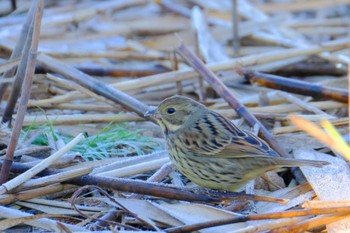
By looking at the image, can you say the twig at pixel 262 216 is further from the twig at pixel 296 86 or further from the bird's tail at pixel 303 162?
the twig at pixel 296 86

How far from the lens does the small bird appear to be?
15.5ft

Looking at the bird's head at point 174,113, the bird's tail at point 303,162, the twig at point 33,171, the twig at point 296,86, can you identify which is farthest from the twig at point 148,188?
the twig at point 296,86

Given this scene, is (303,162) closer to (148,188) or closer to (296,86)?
(148,188)

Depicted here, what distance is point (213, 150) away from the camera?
482 centimetres

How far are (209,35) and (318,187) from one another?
10.3 feet

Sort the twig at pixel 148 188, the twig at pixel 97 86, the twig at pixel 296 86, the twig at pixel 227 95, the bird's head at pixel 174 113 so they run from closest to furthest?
1. the twig at pixel 148 188
2. the bird's head at pixel 174 113
3. the twig at pixel 227 95
4. the twig at pixel 97 86
5. the twig at pixel 296 86

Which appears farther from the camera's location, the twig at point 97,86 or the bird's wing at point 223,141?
the twig at point 97,86

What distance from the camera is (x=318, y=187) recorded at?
181 inches

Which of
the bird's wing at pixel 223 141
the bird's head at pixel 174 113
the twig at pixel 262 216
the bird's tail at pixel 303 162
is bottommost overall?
the twig at pixel 262 216

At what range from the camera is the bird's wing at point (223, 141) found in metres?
4.76

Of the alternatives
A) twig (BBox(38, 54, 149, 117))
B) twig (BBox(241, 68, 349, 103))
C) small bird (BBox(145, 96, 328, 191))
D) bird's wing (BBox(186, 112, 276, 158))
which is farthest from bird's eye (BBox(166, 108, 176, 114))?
twig (BBox(241, 68, 349, 103))

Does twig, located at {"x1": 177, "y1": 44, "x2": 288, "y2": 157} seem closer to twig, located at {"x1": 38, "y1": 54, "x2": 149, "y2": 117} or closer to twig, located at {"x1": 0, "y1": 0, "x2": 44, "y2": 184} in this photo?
twig, located at {"x1": 38, "y1": 54, "x2": 149, "y2": 117}

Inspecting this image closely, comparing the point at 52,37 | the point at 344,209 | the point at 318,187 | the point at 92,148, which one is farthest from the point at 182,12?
the point at 344,209

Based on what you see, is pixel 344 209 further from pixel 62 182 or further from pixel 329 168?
pixel 62 182
